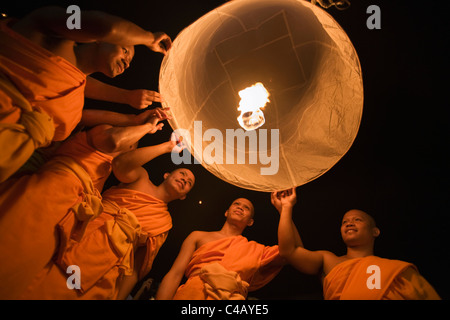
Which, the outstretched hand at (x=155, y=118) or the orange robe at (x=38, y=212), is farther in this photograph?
the outstretched hand at (x=155, y=118)

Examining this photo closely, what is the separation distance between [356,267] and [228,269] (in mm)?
806

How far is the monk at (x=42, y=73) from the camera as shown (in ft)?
4.85

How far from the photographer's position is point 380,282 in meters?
1.86

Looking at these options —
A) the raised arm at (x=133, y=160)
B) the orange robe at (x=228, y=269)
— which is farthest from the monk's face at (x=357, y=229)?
the raised arm at (x=133, y=160)

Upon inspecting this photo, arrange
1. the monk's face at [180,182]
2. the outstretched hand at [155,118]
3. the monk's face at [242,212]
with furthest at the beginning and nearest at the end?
the monk's face at [242,212] → the monk's face at [180,182] → the outstretched hand at [155,118]

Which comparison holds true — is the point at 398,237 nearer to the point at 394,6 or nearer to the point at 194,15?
the point at 394,6

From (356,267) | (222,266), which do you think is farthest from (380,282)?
(222,266)

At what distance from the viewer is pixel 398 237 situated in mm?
2684

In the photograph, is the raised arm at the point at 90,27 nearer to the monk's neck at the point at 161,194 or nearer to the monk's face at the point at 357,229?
the monk's neck at the point at 161,194

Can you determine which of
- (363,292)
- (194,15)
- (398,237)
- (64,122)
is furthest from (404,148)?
(64,122)

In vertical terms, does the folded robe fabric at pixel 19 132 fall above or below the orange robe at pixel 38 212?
above

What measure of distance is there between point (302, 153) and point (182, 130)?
0.61m

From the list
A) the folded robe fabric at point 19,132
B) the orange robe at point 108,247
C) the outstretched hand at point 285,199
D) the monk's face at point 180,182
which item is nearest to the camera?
the folded robe fabric at point 19,132

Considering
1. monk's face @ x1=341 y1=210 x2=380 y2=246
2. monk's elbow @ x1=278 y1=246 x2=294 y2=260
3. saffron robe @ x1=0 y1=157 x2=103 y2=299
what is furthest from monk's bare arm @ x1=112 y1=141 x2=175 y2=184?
monk's face @ x1=341 y1=210 x2=380 y2=246
